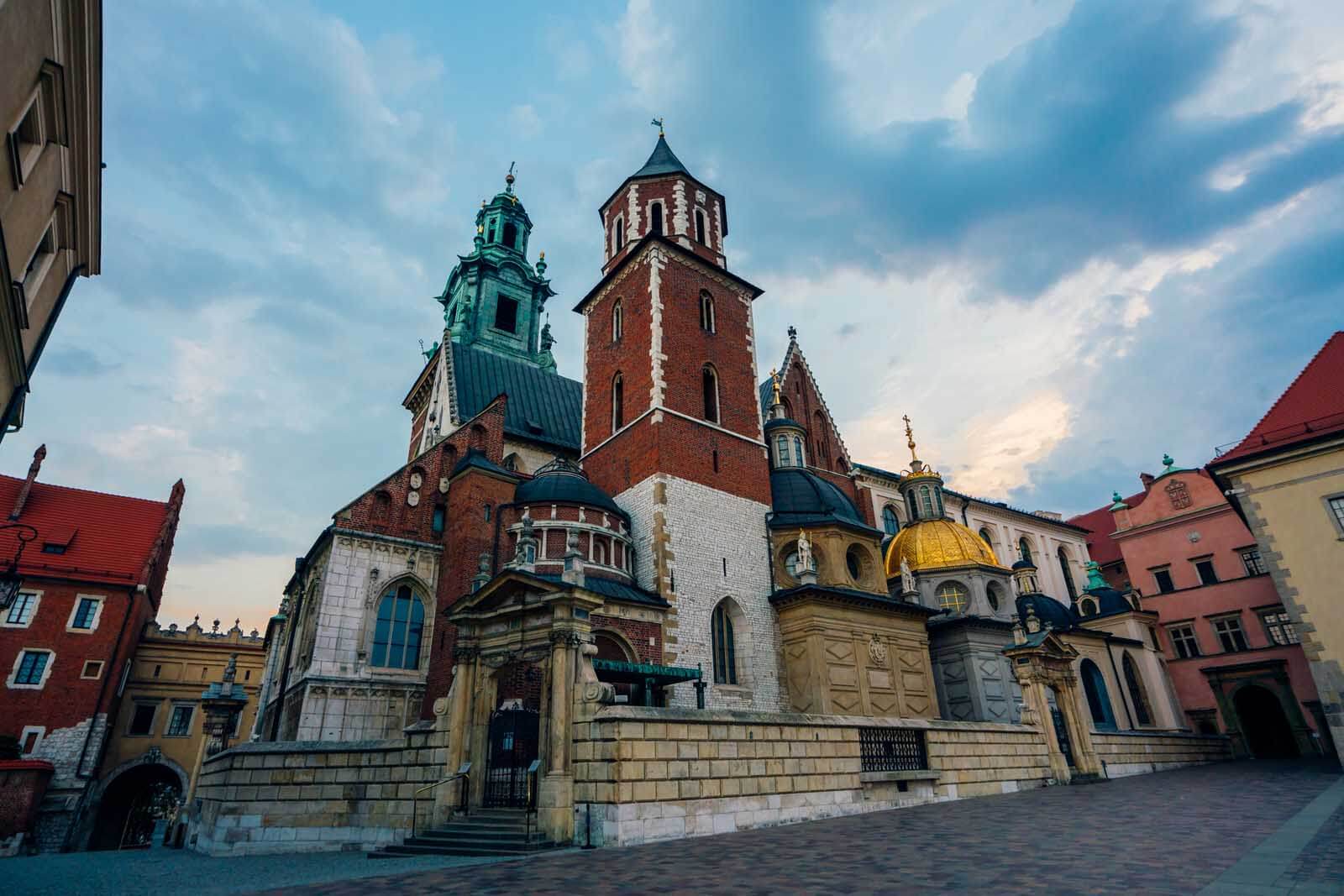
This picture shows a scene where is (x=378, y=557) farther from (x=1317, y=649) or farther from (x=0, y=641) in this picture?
(x=1317, y=649)

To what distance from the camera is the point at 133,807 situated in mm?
33656

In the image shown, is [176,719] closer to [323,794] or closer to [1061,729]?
[323,794]

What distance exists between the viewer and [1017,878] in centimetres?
674

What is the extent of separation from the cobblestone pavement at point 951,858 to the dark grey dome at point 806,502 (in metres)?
12.9

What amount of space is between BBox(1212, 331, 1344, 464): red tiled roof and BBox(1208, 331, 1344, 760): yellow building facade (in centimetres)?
3

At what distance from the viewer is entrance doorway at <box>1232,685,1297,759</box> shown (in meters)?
31.3

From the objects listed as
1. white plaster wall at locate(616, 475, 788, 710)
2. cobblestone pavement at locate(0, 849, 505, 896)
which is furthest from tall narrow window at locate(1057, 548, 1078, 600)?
cobblestone pavement at locate(0, 849, 505, 896)

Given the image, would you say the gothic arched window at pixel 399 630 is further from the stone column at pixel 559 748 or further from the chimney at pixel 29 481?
the chimney at pixel 29 481

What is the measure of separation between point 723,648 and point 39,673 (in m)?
26.8

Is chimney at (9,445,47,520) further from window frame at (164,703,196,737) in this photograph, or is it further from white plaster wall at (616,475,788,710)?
white plaster wall at (616,475,788,710)

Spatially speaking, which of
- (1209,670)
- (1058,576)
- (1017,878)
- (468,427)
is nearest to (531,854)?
(1017,878)

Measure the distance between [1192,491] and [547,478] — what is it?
105 ft

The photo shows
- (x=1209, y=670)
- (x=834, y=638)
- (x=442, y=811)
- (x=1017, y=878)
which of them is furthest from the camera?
(x=1209, y=670)

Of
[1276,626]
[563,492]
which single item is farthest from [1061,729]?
A: [1276,626]
